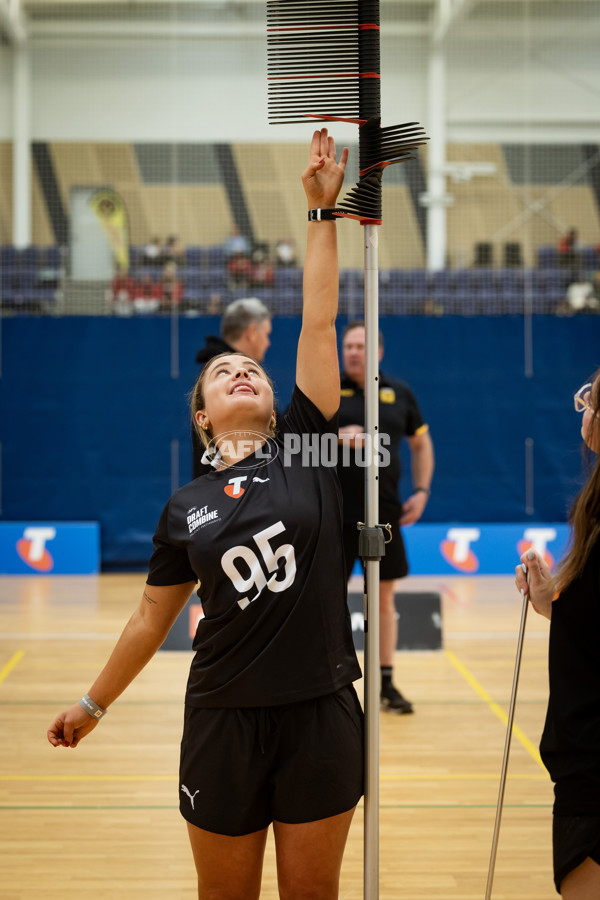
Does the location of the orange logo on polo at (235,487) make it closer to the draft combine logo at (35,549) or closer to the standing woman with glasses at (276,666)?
the standing woman with glasses at (276,666)

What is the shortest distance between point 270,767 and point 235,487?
539 millimetres

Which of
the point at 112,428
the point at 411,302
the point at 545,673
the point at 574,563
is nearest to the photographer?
the point at 574,563

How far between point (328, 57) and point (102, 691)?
1389mm

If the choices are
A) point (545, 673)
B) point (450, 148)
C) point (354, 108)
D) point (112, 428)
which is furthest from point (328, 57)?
point (450, 148)

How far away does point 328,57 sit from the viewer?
72.0 inches

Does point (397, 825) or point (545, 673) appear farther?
point (545, 673)

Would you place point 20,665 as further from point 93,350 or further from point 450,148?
point 450,148

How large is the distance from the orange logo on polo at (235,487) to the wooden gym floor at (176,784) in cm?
165

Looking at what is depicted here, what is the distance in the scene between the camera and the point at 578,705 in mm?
1542

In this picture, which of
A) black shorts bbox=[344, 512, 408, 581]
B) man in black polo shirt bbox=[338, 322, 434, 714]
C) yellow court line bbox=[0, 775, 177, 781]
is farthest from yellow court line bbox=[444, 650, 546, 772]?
yellow court line bbox=[0, 775, 177, 781]

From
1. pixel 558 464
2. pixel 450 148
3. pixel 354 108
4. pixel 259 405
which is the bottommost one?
pixel 558 464

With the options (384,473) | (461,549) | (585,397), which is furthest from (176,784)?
(461,549)

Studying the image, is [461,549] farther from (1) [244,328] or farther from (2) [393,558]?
(1) [244,328]

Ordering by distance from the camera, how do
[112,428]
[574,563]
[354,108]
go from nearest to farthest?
[574,563], [354,108], [112,428]
